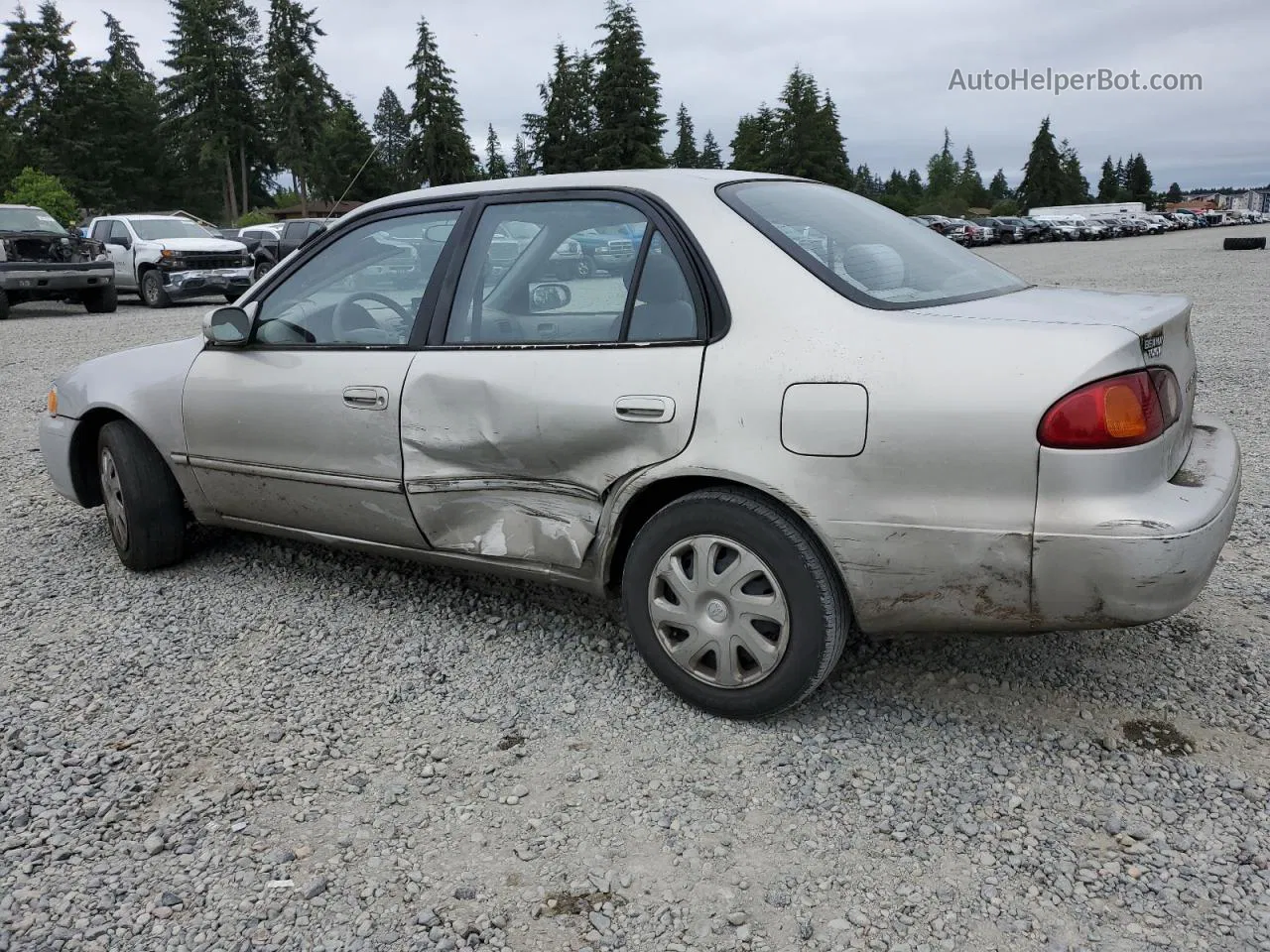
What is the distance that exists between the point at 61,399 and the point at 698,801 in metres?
3.42

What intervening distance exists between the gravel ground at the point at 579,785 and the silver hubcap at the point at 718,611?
0.68ft

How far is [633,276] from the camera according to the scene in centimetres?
299

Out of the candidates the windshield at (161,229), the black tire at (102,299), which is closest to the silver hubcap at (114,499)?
the black tire at (102,299)

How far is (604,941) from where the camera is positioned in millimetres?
2090

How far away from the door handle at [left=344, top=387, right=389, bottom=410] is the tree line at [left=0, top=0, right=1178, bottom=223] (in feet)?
202

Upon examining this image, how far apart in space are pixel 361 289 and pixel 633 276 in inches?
46.8

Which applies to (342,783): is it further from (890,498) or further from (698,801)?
(890,498)

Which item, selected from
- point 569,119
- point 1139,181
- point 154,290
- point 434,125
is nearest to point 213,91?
point 434,125

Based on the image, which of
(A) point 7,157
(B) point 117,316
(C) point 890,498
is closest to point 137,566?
(C) point 890,498

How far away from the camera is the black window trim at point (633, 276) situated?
2.80 m

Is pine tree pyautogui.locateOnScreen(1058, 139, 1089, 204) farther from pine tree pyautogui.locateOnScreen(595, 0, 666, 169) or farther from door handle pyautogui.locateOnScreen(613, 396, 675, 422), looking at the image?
door handle pyautogui.locateOnScreen(613, 396, 675, 422)

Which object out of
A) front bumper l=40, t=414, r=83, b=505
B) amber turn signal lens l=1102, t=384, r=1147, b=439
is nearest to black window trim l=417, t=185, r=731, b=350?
amber turn signal lens l=1102, t=384, r=1147, b=439

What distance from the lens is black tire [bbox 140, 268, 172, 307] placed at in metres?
18.0

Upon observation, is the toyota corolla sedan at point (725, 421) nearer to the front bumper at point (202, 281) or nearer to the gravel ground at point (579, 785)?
the gravel ground at point (579, 785)
